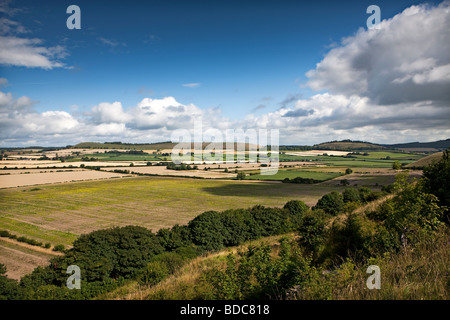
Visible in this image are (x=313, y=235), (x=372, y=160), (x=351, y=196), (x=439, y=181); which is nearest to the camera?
(x=439, y=181)

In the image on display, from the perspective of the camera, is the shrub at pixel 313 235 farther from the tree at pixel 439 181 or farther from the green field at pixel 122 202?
the green field at pixel 122 202

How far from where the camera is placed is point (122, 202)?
66.7m

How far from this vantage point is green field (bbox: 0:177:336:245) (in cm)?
4691

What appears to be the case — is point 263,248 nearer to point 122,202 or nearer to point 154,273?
point 154,273

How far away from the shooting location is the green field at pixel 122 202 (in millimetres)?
46906

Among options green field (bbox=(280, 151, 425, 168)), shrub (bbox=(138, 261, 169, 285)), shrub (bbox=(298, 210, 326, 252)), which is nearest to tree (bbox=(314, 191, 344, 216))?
shrub (bbox=(298, 210, 326, 252))

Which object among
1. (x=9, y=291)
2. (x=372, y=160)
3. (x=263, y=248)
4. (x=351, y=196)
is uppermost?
(x=263, y=248)

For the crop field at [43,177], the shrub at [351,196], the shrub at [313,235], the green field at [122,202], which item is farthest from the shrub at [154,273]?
the crop field at [43,177]

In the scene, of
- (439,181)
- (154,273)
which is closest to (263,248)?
(154,273)

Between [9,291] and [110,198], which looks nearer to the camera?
[9,291]
